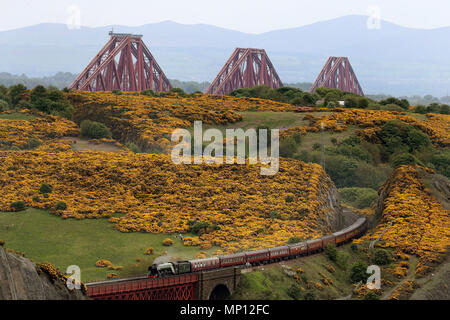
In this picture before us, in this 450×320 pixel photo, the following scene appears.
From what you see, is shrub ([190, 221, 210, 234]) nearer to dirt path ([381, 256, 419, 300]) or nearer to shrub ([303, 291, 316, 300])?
shrub ([303, 291, 316, 300])

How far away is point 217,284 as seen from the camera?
50.3 meters

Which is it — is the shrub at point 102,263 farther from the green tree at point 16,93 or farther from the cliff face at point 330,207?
the green tree at point 16,93

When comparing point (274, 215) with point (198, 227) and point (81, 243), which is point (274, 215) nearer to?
point (198, 227)

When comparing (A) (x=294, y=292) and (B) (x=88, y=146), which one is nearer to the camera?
(A) (x=294, y=292)

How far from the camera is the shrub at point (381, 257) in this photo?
65000mm

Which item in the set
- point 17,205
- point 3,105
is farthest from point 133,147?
point 17,205

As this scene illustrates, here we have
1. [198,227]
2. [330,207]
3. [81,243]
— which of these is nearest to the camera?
[81,243]

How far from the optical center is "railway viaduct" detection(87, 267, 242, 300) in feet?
142

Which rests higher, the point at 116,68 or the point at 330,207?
the point at 116,68

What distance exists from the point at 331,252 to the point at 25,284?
34653 mm

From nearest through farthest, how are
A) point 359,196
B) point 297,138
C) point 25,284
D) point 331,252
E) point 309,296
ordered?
point 25,284
point 309,296
point 331,252
point 359,196
point 297,138

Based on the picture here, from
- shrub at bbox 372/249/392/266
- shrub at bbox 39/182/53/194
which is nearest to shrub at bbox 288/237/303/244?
shrub at bbox 372/249/392/266

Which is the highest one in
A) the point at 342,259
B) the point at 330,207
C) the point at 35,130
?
the point at 35,130

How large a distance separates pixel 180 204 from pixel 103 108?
2039 inches
